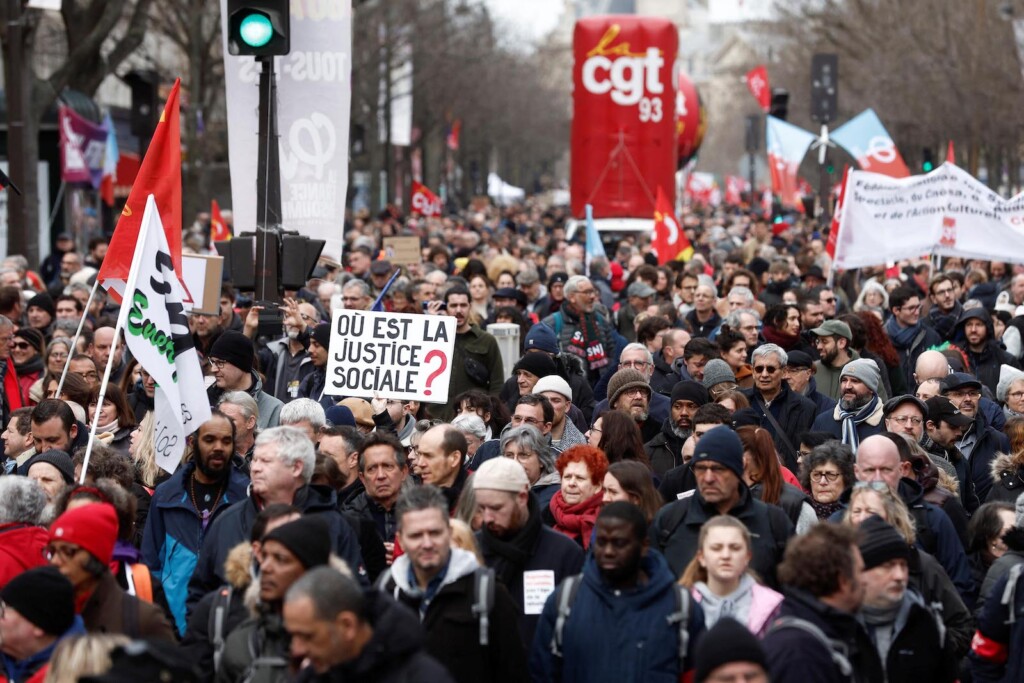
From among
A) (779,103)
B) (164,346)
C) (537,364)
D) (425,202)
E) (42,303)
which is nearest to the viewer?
(164,346)

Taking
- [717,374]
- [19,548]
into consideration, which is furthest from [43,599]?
[717,374]

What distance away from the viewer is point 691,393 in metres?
9.52

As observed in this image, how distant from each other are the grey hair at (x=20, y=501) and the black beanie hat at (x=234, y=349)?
10.4 feet

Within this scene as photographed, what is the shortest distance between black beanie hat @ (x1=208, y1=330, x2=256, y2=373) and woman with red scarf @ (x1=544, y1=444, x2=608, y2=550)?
2.88 metres

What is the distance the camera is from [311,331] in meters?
12.2

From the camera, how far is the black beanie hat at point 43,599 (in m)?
5.41

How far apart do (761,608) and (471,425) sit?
3.71 metres

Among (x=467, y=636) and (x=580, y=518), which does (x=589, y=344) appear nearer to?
(x=580, y=518)

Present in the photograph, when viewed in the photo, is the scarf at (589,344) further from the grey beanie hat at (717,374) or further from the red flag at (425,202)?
the red flag at (425,202)

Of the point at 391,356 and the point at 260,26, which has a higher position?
the point at 260,26

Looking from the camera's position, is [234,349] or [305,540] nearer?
[305,540]

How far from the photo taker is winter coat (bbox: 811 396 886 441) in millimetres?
10062

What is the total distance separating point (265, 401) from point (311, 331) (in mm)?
2081

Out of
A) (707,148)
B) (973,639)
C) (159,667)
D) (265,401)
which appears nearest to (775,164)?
(265,401)
